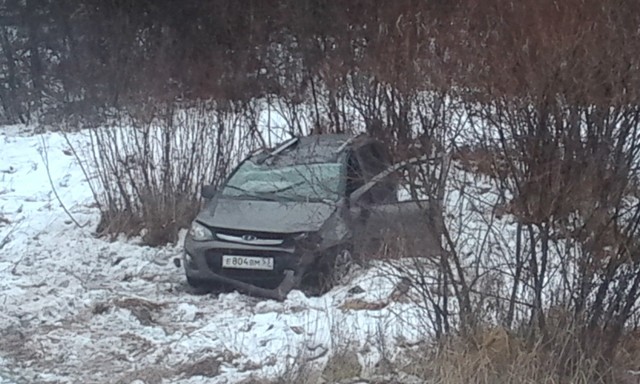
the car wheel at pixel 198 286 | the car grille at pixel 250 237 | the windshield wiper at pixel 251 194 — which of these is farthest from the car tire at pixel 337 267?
the car wheel at pixel 198 286

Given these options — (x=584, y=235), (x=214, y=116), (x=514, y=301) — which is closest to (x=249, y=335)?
(x=514, y=301)

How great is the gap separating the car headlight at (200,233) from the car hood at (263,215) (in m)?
0.06

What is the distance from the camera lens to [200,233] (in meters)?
9.15

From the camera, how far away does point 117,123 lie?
11820 mm

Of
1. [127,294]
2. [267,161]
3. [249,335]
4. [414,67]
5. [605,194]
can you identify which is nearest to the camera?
[605,194]

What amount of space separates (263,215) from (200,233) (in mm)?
640

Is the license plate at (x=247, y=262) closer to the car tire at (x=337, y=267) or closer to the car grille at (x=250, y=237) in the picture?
the car grille at (x=250, y=237)

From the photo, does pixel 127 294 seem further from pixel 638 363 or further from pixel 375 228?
pixel 638 363

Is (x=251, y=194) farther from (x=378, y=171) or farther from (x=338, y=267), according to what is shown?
(x=378, y=171)

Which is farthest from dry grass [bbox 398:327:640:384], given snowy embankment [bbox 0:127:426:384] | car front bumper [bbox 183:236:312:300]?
car front bumper [bbox 183:236:312:300]

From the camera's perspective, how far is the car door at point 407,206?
5.84 m

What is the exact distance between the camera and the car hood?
8609 mm

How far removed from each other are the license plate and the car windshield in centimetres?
61

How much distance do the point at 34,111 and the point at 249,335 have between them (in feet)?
40.5
